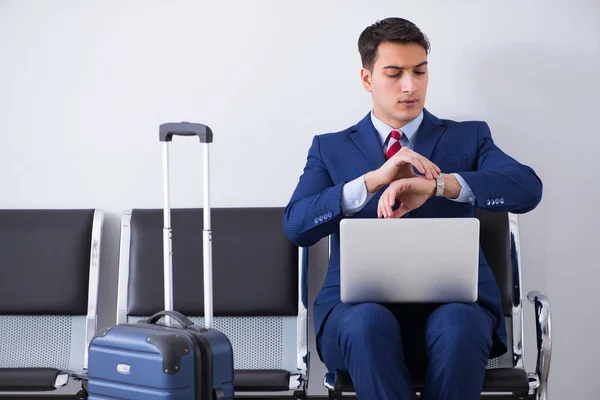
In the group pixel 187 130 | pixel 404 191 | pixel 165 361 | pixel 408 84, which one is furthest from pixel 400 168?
pixel 165 361

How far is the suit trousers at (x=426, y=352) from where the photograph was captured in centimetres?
184

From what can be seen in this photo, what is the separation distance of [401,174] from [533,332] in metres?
1.05

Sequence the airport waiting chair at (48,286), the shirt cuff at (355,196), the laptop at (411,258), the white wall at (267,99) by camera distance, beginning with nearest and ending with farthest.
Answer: the laptop at (411,258) < the shirt cuff at (355,196) < the airport waiting chair at (48,286) < the white wall at (267,99)

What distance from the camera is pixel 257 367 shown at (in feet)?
8.55

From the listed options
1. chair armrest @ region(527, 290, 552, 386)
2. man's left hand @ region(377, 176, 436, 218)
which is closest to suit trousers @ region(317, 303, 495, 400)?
man's left hand @ region(377, 176, 436, 218)

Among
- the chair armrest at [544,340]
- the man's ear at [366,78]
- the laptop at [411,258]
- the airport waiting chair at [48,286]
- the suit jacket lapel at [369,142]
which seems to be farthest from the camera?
the airport waiting chair at [48,286]

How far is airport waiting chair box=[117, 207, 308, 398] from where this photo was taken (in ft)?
8.47

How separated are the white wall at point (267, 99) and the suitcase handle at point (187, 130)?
Answer: 0.75m

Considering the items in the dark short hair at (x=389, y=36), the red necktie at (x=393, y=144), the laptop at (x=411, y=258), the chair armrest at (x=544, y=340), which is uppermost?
the dark short hair at (x=389, y=36)

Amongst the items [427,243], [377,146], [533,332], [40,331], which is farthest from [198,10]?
[533,332]

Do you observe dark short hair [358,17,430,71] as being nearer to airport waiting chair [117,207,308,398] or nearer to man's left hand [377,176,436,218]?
man's left hand [377,176,436,218]

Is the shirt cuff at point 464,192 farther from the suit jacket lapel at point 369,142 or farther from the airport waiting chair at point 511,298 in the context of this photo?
the airport waiting chair at point 511,298

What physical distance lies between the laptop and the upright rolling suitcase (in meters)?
0.38


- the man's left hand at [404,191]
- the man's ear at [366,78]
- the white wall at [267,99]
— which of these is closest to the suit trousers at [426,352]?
the man's left hand at [404,191]
